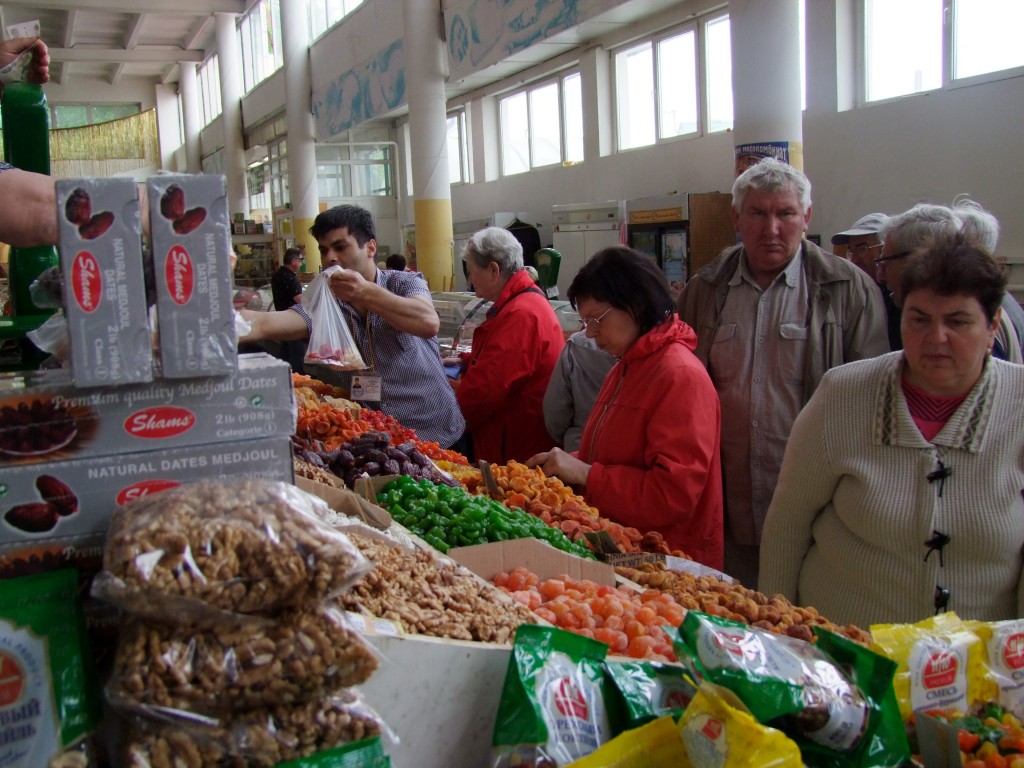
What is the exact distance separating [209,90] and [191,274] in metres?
29.7

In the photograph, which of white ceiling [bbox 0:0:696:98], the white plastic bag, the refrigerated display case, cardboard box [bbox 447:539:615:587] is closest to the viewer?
cardboard box [bbox 447:539:615:587]

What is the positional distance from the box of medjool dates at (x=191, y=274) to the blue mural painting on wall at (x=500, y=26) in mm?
9264

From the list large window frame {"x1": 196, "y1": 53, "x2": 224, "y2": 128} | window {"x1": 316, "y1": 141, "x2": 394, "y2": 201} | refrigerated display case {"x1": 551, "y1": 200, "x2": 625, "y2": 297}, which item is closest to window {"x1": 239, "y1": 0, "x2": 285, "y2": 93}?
window {"x1": 316, "y1": 141, "x2": 394, "y2": 201}

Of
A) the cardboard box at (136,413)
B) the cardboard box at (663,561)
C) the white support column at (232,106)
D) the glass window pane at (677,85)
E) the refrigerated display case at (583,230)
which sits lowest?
the cardboard box at (663,561)

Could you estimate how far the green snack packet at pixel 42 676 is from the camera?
3.65 feet

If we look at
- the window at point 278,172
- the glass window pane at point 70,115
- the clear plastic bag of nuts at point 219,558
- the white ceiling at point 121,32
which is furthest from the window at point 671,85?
the glass window pane at point 70,115

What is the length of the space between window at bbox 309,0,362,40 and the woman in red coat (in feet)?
47.8

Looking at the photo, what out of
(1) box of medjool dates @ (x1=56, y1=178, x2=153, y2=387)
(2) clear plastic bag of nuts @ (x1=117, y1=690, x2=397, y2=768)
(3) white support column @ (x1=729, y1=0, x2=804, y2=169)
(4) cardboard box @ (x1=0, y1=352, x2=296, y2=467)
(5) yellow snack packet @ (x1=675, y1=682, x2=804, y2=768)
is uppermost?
(3) white support column @ (x1=729, y1=0, x2=804, y2=169)

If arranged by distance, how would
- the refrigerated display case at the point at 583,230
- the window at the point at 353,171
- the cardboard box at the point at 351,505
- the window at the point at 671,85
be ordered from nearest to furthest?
A: the cardboard box at the point at 351,505, the window at the point at 671,85, the refrigerated display case at the point at 583,230, the window at the point at 353,171

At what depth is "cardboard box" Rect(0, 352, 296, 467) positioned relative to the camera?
1.24m

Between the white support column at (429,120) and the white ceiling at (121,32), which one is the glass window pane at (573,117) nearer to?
the white support column at (429,120)

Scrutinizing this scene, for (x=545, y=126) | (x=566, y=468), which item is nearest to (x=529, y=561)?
(x=566, y=468)

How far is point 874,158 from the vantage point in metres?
7.76

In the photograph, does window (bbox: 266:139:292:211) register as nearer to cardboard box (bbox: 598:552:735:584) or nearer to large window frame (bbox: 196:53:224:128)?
large window frame (bbox: 196:53:224:128)
